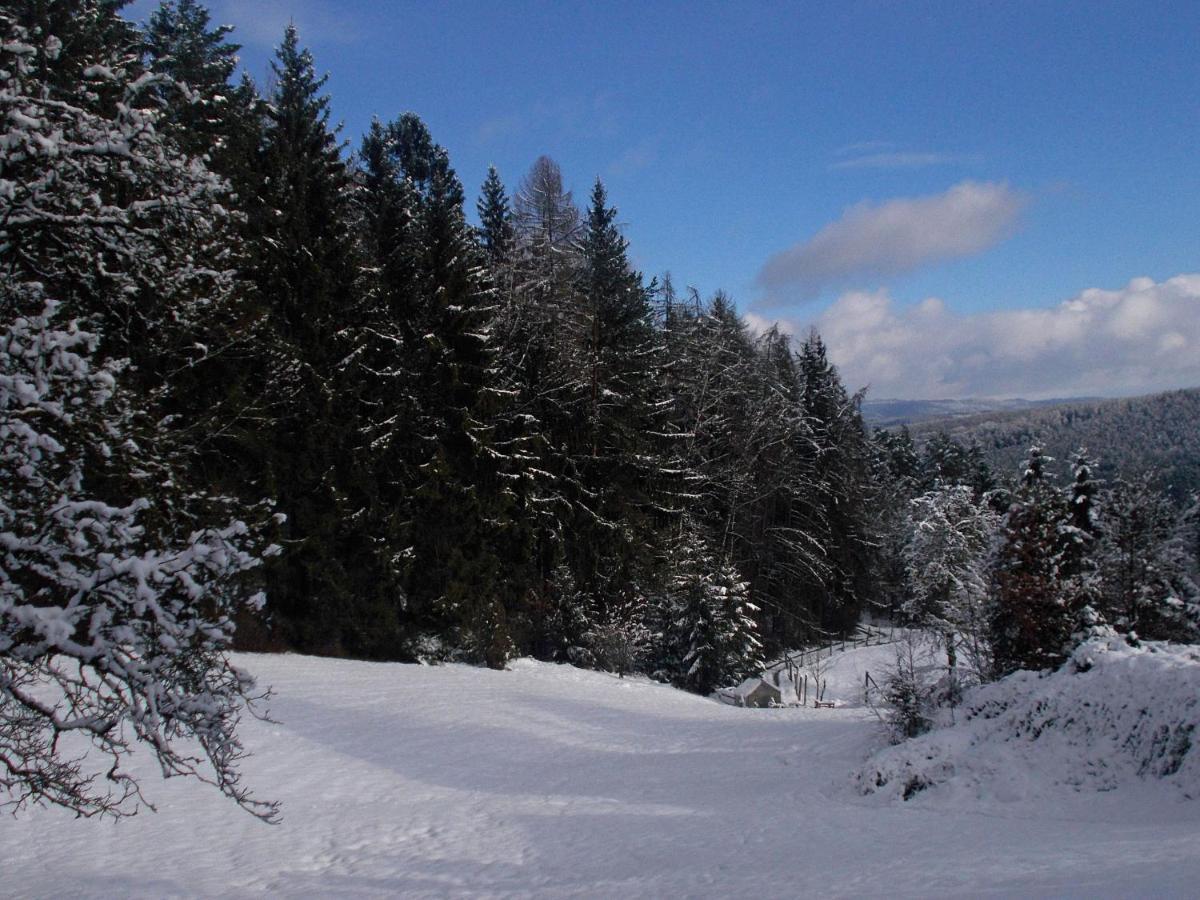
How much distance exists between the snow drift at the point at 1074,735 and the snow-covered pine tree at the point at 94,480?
946cm

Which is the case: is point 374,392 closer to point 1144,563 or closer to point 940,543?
point 1144,563

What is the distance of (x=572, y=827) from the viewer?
10.3 m

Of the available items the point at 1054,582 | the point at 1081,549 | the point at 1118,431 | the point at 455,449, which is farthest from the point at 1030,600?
the point at 1118,431

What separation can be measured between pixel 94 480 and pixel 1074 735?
38.8ft

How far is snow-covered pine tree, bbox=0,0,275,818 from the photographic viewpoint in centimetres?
441

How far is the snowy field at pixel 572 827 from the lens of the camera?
7.17 m

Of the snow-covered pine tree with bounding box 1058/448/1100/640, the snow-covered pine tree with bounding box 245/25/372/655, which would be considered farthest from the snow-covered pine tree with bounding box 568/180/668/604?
the snow-covered pine tree with bounding box 1058/448/1100/640

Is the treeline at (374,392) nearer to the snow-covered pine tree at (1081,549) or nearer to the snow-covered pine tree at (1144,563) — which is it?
the snow-covered pine tree at (1081,549)

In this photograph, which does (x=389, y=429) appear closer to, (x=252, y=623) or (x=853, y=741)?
(x=252, y=623)

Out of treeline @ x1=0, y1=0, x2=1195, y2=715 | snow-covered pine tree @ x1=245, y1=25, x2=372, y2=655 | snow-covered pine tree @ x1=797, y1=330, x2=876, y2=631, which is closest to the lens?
treeline @ x1=0, y1=0, x2=1195, y2=715

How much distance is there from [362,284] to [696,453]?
1662 cm

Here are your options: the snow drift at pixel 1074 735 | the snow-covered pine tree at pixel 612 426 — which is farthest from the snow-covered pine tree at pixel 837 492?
the snow drift at pixel 1074 735

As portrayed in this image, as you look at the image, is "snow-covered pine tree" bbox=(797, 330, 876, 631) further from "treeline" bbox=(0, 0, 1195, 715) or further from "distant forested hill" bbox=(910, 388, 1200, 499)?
"distant forested hill" bbox=(910, 388, 1200, 499)

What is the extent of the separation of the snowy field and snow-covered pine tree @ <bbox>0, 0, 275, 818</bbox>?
381cm
